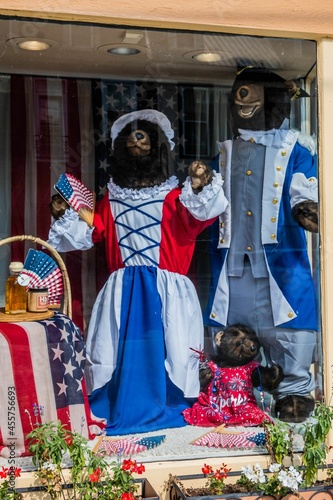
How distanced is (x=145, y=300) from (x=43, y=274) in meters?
0.53

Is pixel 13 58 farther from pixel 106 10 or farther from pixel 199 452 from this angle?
pixel 199 452

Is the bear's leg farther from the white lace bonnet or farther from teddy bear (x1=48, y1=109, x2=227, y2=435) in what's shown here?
the white lace bonnet

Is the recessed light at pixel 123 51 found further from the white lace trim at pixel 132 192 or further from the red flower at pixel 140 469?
the red flower at pixel 140 469

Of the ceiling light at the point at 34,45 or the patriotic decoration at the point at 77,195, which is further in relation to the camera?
the patriotic decoration at the point at 77,195

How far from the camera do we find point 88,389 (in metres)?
3.88

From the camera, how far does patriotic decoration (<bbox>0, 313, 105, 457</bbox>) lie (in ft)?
11.8

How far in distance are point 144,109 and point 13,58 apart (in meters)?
0.68

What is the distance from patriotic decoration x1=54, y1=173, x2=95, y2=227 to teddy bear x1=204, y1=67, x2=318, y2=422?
0.64 metres

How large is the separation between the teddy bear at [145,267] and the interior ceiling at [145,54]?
0.25m

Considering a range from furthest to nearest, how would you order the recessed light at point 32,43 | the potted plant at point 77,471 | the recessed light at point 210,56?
the recessed light at point 210,56 < the recessed light at point 32,43 < the potted plant at point 77,471

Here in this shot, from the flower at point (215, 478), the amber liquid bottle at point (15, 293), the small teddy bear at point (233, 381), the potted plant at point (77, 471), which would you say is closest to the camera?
the potted plant at point (77, 471)

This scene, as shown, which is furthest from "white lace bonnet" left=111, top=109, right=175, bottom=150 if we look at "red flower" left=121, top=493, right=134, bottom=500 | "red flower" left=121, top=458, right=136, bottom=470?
"red flower" left=121, top=493, right=134, bottom=500

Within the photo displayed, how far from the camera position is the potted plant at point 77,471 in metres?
3.40

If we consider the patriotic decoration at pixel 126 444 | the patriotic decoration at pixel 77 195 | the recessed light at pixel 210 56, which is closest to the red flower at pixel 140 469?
the patriotic decoration at pixel 126 444
